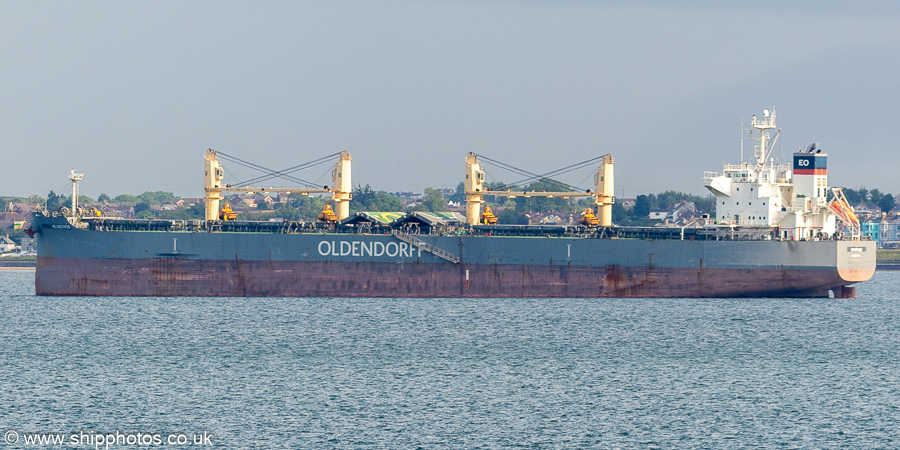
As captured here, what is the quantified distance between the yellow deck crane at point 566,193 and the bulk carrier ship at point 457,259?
8.81 ft

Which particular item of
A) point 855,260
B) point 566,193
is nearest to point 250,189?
point 566,193

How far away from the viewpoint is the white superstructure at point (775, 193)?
49781 millimetres

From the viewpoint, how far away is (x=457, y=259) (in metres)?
48.4

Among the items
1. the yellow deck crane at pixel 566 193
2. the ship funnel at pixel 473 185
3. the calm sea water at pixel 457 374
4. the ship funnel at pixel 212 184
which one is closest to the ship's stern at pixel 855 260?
the calm sea water at pixel 457 374

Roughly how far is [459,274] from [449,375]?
62.1 feet

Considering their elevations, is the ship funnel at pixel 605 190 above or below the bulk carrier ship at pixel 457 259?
above

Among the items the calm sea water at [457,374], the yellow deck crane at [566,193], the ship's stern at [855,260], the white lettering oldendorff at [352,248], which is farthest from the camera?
the yellow deck crane at [566,193]

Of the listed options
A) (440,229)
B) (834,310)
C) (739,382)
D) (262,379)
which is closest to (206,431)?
(262,379)

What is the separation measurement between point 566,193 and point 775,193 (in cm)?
956

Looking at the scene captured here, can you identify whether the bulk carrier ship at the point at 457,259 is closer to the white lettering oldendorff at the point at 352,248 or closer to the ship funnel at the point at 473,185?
the white lettering oldendorff at the point at 352,248

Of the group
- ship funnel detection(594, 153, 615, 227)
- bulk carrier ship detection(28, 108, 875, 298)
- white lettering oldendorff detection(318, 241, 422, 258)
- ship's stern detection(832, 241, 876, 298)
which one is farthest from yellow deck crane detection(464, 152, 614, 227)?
ship's stern detection(832, 241, 876, 298)

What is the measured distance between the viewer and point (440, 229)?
163ft

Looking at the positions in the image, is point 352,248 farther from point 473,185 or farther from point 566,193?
point 566,193

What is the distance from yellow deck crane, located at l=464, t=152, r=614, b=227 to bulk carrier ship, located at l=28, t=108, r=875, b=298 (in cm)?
268
